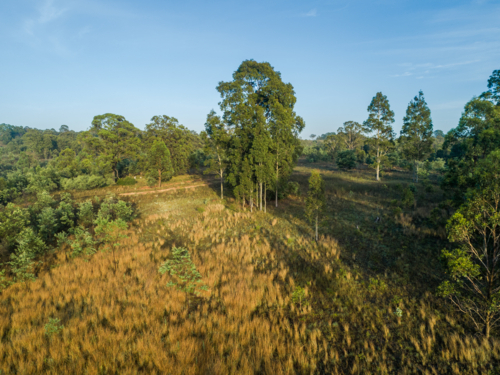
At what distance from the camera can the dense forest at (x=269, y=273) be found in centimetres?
596

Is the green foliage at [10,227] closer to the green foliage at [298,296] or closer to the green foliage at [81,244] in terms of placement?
the green foliage at [81,244]

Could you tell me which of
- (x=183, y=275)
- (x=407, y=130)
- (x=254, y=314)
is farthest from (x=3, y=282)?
(x=407, y=130)

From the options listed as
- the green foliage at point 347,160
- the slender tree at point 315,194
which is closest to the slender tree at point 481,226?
the slender tree at point 315,194

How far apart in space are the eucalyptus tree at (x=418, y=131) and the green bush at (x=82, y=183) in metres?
49.8

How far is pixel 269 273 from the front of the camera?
34.8 ft

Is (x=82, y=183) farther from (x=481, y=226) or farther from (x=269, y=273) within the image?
(x=481, y=226)

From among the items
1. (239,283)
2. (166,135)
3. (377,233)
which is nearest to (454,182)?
(377,233)

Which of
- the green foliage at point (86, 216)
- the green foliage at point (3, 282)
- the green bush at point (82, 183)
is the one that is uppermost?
the green bush at point (82, 183)

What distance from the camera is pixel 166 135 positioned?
144 ft

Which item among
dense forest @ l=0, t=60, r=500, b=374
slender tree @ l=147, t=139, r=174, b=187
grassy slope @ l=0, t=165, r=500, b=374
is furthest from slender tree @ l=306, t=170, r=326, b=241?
slender tree @ l=147, t=139, r=174, b=187

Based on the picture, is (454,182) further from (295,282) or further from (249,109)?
(249,109)

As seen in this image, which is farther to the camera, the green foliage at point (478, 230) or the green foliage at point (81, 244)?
the green foliage at point (81, 244)

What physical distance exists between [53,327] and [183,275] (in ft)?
15.5

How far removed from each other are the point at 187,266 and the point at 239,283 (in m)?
2.90
